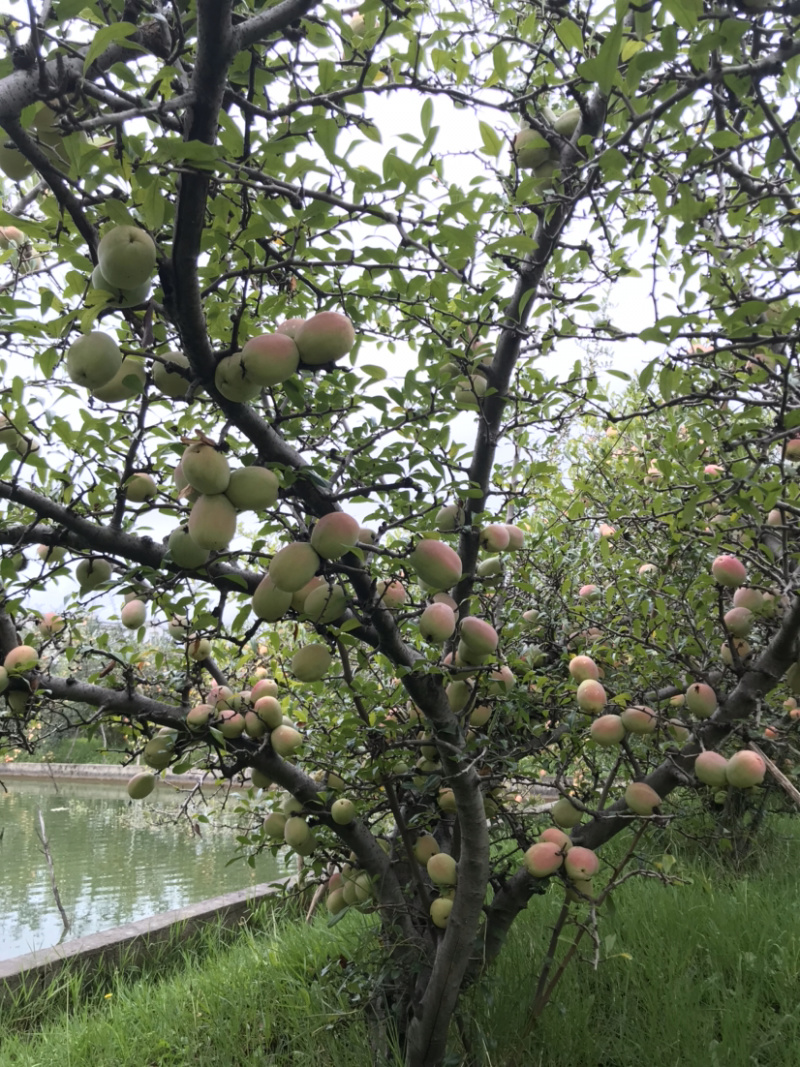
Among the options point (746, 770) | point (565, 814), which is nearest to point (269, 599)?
point (565, 814)

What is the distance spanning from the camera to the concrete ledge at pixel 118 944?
312cm

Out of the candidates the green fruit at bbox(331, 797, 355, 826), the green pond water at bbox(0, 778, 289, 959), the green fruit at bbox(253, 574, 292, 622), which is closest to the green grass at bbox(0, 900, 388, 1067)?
the green fruit at bbox(331, 797, 355, 826)

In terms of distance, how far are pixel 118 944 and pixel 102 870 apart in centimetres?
338

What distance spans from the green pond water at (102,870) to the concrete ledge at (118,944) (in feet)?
1.31

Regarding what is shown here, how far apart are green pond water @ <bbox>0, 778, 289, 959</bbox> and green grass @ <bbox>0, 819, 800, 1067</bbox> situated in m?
0.73

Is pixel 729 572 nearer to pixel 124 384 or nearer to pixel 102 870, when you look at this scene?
pixel 124 384

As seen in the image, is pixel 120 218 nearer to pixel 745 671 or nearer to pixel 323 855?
pixel 745 671

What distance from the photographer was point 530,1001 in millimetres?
2256

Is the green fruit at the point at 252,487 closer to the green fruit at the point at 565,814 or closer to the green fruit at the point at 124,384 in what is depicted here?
the green fruit at the point at 124,384

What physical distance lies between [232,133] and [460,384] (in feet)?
3.37

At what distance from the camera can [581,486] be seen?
266 centimetres

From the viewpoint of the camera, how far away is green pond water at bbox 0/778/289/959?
4.88m

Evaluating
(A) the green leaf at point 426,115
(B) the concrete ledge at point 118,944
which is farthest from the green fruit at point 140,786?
(A) the green leaf at point 426,115

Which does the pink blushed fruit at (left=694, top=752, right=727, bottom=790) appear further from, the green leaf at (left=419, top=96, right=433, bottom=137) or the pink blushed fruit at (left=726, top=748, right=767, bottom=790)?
the green leaf at (left=419, top=96, right=433, bottom=137)
